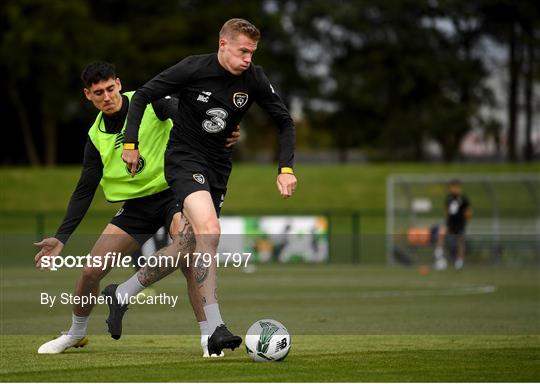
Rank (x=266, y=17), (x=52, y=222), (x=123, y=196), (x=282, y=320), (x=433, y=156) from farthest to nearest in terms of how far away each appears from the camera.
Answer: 1. (x=433, y=156)
2. (x=266, y=17)
3. (x=52, y=222)
4. (x=282, y=320)
5. (x=123, y=196)

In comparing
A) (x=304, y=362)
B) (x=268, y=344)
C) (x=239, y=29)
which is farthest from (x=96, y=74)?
(x=304, y=362)

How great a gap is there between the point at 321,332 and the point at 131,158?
3883mm

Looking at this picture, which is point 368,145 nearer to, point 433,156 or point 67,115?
point 433,156

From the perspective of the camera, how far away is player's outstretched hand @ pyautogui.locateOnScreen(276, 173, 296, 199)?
28.3ft

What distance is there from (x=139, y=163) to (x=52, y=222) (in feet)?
81.1

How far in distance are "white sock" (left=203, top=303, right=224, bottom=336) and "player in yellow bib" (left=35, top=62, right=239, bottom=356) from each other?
62 centimetres

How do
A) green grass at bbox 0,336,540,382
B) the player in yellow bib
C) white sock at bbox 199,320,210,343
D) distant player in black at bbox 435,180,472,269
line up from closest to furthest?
green grass at bbox 0,336,540,382, white sock at bbox 199,320,210,343, the player in yellow bib, distant player in black at bbox 435,180,472,269

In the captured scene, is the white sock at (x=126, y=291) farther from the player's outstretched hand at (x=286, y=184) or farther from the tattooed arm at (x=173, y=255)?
the player's outstretched hand at (x=286, y=184)

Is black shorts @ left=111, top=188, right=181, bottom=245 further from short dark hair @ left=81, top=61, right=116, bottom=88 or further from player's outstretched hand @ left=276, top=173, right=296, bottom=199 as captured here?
player's outstretched hand @ left=276, top=173, right=296, bottom=199

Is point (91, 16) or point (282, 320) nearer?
point (282, 320)

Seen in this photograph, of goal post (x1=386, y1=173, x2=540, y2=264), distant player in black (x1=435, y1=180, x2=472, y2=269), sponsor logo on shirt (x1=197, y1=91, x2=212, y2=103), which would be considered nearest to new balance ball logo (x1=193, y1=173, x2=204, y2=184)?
sponsor logo on shirt (x1=197, y1=91, x2=212, y2=103)

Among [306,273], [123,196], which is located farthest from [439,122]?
[123,196]

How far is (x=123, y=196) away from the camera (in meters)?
9.54

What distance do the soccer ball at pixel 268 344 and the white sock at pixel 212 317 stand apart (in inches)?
12.6
